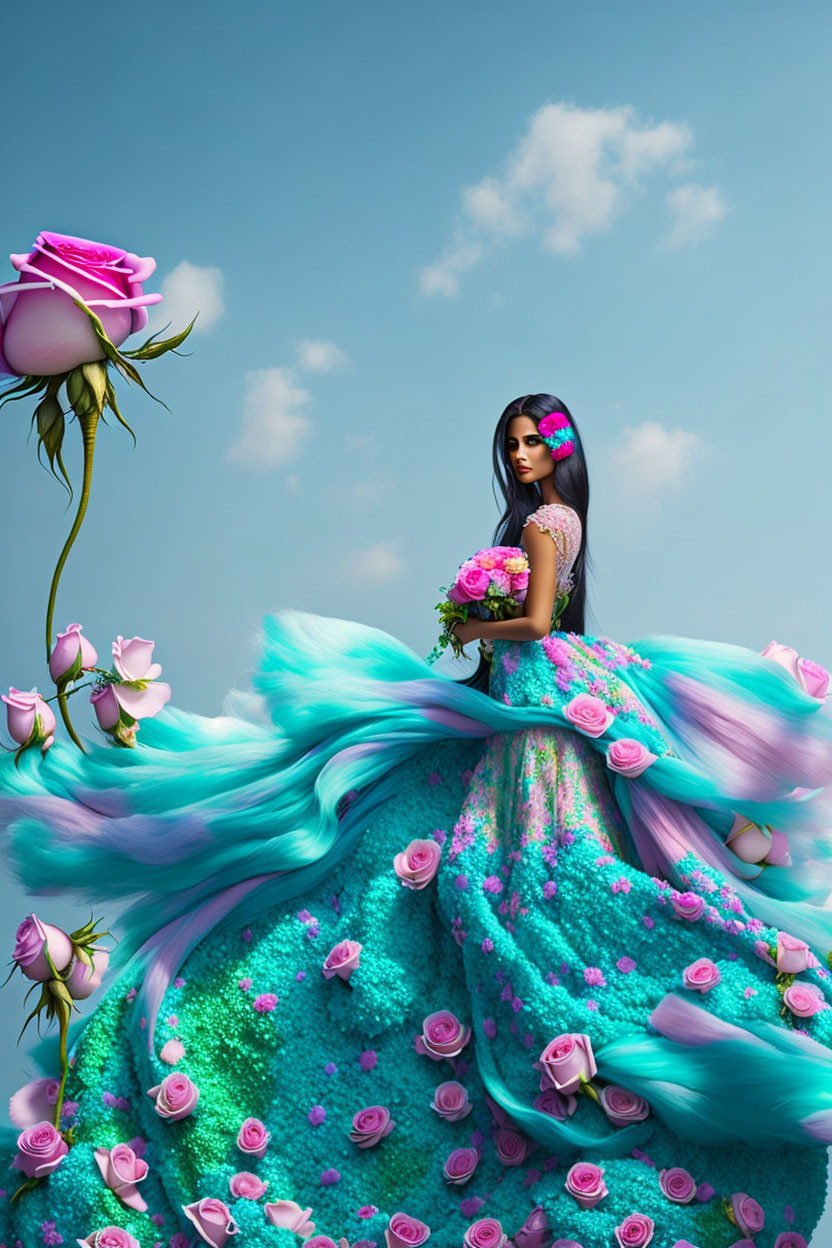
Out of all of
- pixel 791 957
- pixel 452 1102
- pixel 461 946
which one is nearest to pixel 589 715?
pixel 461 946

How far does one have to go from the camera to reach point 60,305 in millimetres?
4281

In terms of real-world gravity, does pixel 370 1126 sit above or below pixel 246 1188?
above

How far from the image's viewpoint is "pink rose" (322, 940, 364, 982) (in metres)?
4.30

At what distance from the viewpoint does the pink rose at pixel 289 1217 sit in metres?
4.14

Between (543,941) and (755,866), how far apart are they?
85 cm

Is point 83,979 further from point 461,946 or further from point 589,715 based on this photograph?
point 589,715

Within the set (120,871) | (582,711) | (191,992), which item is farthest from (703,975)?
(120,871)

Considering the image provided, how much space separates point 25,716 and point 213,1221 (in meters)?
→ 1.81

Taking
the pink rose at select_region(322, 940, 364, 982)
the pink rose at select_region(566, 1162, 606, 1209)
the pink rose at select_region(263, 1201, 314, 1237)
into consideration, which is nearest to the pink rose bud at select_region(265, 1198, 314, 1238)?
the pink rose at select_region(263, 1201, 314, 1237)

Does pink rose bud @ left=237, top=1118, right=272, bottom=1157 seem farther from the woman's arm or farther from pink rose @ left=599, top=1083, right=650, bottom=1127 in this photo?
the woman's arm

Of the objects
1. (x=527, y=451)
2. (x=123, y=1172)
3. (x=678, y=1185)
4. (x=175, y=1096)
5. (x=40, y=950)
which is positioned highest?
(x=527, y=451)

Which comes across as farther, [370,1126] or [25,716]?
[25,716]

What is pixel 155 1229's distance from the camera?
14.0 feet

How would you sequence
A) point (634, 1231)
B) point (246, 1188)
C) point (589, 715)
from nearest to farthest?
point (634, 1231) < point (246, 1188) < point (589, 715)
